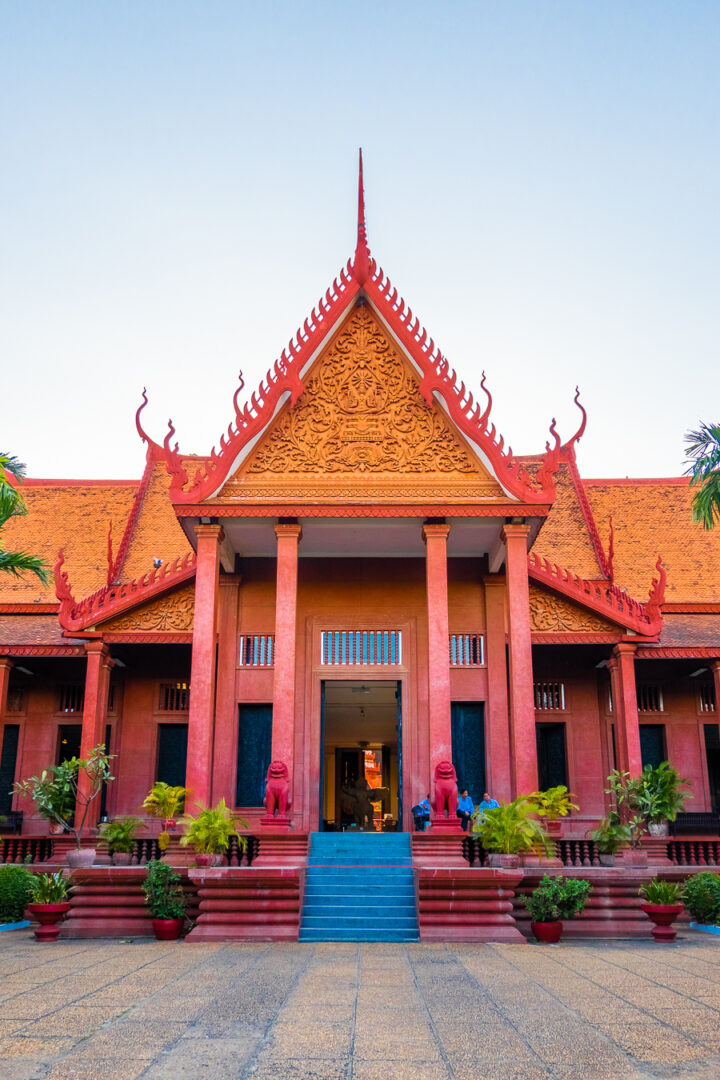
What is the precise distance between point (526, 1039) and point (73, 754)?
43.0 ft

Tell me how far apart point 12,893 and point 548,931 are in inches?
253

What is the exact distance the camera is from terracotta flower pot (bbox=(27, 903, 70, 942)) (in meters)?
10.2

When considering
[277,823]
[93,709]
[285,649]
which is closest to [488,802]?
[277,823]

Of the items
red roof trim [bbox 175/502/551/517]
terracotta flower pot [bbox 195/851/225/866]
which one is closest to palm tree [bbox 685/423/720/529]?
red roof trim [bbox 175/502/551/517]

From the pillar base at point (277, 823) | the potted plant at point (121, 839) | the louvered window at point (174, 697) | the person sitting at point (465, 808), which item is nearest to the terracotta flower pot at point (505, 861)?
the person sitting at point (465, 808)

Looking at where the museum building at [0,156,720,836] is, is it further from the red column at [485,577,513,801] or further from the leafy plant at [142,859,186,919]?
the leafy plant at [142,859,186,919]

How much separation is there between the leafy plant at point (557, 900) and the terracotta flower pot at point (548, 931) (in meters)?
0.04

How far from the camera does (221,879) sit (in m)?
10.4

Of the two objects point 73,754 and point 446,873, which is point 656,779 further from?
point 73,754

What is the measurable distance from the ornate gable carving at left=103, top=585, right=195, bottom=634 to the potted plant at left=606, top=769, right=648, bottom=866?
7.11 meters

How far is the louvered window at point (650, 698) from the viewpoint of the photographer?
16953 millimetres

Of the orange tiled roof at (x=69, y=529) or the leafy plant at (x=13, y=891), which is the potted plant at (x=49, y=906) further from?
the orange tiled roof at (x=69, y=529)

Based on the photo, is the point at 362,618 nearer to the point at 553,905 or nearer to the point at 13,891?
the point at 553,905

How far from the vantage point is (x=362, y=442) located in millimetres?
13641
